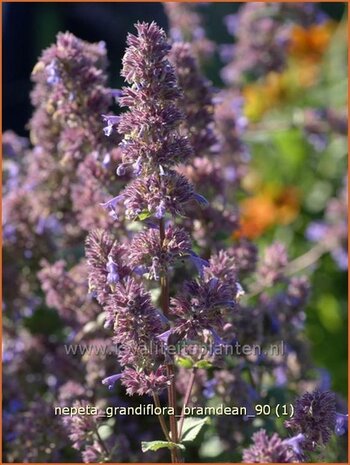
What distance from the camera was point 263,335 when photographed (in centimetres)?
199

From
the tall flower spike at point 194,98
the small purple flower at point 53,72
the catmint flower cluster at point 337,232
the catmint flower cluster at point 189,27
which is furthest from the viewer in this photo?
the catmint flower cluster at point 189,27

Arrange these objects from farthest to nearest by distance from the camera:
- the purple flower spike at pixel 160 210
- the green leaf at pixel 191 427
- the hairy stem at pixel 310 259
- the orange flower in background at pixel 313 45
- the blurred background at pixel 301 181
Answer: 1. the orange flower in background at pixel 313 45
2. the hairy stem at pixel 310 259
3. the blurred background at pixel 301 181
4. the green leaf at pixel 191 427
5. the purple flower spike at pixel 160 210

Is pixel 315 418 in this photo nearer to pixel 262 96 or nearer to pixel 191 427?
pixel 191 427

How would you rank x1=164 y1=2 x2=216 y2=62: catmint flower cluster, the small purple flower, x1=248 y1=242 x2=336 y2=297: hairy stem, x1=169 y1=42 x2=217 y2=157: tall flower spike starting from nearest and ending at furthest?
the small purple flower < x1=169 y1=42 x2=217 y2=157: tall flower spike < x1=248 y1=242 x2=336 y2=297: hairy stem < x1=164 y1=2 x2=216 y2=62: catmint flower cluster

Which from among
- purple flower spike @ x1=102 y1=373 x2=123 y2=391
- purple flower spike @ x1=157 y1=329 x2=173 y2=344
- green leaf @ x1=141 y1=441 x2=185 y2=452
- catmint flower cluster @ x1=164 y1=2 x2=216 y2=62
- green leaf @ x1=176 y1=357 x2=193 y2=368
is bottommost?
green leaf @ x1=141 y1=441 x2=185 y2=452

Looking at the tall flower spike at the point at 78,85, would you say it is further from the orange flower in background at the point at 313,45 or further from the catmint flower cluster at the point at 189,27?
the orange flower in background at the point at 313,45

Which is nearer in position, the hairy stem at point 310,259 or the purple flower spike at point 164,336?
the purple flower spike at point 164,336

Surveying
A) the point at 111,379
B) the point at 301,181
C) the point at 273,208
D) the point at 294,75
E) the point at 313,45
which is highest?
the point at 313,45

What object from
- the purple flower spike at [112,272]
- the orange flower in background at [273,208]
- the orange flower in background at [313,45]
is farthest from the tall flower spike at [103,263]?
Result: the orange flower in background at [313,45]

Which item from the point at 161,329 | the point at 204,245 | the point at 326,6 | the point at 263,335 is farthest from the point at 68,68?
the point at 326,6

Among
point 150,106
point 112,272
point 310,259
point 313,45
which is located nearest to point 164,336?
point 112,272

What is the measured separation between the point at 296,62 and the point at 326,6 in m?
1.92

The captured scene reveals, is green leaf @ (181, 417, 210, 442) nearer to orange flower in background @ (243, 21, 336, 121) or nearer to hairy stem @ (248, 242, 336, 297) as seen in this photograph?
hairy stem @ (248, 242, 336, 297)

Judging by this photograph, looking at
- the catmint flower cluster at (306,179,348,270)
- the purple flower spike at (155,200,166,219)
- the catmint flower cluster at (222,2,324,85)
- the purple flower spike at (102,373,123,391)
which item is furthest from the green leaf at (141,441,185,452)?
the catmint flower cluster at (222,2,324,85)
